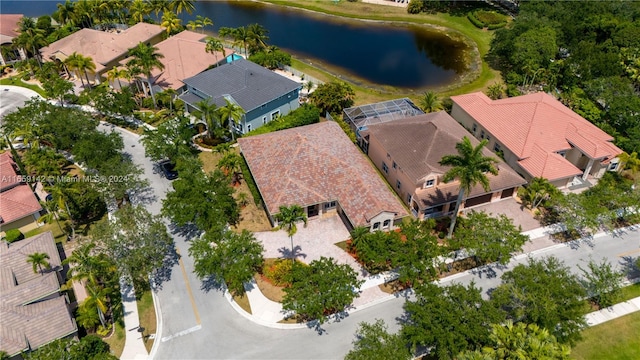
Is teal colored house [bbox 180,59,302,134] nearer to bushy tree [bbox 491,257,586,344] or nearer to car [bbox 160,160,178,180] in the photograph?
car [bbox 160,160,178,180]

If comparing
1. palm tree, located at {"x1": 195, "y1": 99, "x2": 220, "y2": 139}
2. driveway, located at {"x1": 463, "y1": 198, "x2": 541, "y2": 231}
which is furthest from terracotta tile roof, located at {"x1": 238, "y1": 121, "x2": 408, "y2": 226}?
driveway, located at {"x1": 463, "y1": 198, "x2": 541, "y2": 231}

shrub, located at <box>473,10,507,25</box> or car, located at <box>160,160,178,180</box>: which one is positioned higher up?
shrub, located at <box>473,10,507,25</box>

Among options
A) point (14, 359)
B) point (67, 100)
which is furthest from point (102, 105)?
point (14, 359)

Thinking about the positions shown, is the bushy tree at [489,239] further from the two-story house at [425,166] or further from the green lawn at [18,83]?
the green lawn at [18,83]

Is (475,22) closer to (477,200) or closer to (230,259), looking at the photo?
(477,200)

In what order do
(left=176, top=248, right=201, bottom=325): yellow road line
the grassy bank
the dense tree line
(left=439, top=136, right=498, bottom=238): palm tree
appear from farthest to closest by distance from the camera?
the grassy bank < the dense tree line < (left=176, top=248, right=201, bottom=325): yellow road line < (left=439, top=136, right=498, bottom=238): palm tree

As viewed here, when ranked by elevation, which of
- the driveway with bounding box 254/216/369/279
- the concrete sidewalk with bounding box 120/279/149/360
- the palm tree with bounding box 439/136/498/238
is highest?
the palm tree with bounding box 439/136/498/238

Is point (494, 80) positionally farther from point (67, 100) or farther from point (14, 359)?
point (14, 359)

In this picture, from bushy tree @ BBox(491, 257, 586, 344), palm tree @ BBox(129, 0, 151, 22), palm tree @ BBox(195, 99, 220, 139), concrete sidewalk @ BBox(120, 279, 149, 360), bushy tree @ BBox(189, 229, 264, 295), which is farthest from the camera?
palm tree @ BBox(129, 0, 151, 22)
